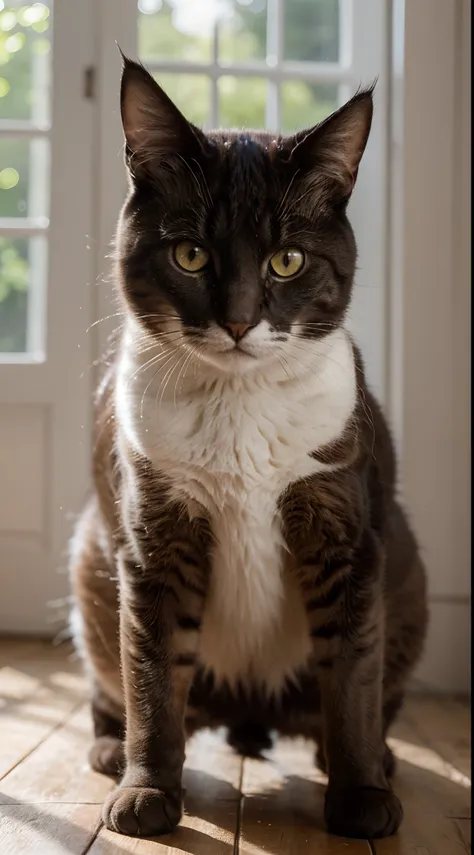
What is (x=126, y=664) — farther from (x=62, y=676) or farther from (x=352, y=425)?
(x=62, y=676)

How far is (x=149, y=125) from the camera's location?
1.22 metres

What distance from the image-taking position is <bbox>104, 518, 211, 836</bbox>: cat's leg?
4.02ft

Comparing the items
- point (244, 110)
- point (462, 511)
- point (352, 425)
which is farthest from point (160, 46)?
point (352, 425)

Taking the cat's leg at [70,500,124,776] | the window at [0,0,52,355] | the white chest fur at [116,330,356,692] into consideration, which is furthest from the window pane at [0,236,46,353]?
the white chest fur at [116,330,356,692]

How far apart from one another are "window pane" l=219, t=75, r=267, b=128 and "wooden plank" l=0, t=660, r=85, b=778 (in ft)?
4.26

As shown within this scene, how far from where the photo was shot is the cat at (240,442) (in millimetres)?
1188

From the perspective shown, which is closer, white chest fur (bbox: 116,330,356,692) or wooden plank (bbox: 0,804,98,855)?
wooden plank (bbox: 0,804,98,855)

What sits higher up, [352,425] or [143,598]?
[352,425]

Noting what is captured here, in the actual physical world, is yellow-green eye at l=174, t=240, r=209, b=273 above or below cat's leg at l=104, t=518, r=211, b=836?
above

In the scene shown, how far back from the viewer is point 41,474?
2486 millimetres

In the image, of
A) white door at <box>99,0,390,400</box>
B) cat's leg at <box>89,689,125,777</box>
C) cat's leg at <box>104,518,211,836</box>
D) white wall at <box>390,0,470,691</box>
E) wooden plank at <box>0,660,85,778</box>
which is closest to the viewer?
cat's leg at <box>104,518,211,836</box>

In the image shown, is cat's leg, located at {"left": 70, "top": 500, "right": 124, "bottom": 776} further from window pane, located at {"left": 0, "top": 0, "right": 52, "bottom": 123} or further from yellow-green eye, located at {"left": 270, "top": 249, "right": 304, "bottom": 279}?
window pane, located at {"left": 0, "top": 0, "right": 52, "bottom": 123}

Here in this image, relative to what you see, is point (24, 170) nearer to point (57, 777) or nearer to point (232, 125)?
point (232, 125)

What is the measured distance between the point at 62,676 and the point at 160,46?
57.6 inches
